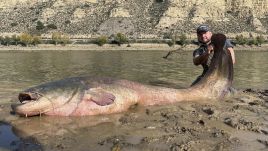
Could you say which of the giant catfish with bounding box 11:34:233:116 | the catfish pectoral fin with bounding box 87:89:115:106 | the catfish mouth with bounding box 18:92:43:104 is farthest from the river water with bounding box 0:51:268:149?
the catfish pectoral fin with bounding box 87:89:115:106

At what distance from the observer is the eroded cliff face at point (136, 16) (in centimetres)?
10100

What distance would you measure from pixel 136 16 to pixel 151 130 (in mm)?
97403

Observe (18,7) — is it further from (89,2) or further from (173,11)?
(173,11)

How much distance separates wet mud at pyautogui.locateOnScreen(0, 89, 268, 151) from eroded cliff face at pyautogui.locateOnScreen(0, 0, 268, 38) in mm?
86177

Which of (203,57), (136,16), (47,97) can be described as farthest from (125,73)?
(136,16)

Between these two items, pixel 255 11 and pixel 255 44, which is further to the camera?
pixel 255 11

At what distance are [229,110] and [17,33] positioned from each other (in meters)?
93.0

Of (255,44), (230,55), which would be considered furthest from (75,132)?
(255,44)

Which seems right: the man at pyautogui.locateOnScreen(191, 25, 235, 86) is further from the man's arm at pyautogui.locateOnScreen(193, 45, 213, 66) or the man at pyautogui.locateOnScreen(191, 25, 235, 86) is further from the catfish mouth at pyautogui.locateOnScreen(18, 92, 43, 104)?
the catfish mouth at pyautogui.locateOnScreen(18, 92, 43, 104)

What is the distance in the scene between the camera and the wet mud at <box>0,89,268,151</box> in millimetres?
8050

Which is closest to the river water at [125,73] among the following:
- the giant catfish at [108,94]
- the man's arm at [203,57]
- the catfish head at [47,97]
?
the man's arm at [203,57]

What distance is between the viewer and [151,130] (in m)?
9.16

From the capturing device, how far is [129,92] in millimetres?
10773

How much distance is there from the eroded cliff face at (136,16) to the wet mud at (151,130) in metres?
86.2
